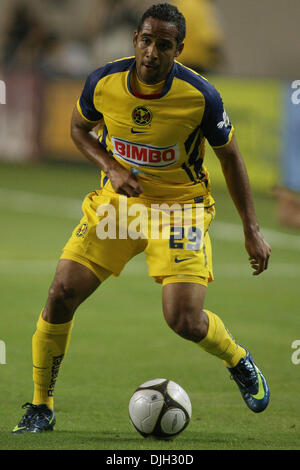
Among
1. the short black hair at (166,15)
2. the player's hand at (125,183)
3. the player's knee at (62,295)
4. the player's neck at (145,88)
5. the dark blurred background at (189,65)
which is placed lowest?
the player's knee at (62,295)

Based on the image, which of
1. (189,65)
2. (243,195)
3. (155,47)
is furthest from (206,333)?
(189,65)

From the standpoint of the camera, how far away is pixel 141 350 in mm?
7555

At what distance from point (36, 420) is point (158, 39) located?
Result: 217cm

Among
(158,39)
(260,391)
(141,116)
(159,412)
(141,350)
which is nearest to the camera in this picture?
(158,39)

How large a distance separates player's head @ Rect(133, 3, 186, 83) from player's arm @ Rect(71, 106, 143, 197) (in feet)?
1.72

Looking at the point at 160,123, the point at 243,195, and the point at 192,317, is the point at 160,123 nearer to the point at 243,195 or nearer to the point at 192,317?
the point at 243,195

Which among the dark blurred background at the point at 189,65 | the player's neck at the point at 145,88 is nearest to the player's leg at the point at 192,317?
the player's neck at the point at 145,88

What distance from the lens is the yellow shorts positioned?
5.60 m

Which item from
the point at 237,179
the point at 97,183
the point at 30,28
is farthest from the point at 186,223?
the point at 30,28

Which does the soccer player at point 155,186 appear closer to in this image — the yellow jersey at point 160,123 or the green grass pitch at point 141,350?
the yellow jersey at point 160,123

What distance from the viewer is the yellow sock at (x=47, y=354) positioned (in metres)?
5.57

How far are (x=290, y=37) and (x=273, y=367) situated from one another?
16893mm

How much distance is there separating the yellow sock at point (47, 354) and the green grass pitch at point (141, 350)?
21 cm

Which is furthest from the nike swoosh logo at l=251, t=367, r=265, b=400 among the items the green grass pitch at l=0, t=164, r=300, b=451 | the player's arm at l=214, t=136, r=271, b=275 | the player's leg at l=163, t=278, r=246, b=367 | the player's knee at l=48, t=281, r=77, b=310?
the player's knee at l=48, t=281, r=77, b=310
